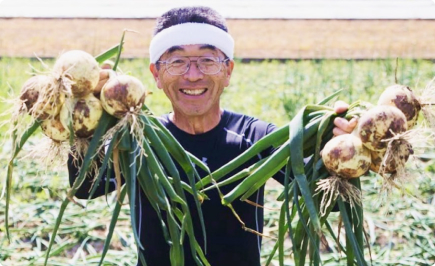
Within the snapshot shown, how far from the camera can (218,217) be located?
95.0 inches

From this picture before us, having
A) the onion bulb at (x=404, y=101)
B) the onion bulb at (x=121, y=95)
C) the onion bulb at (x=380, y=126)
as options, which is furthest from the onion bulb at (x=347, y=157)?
the onion bulb at (x=121, y=95)

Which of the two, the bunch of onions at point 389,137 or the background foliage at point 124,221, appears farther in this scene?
the background foliage at point 124,221

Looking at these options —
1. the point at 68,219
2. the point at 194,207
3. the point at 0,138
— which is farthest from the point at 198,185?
the point at 0,138

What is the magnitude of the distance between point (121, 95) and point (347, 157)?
0.57 metres

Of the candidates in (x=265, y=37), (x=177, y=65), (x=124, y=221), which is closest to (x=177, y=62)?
(x=177, y=65)

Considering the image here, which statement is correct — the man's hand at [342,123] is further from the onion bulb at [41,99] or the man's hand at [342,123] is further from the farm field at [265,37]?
the farm field at [265,37]

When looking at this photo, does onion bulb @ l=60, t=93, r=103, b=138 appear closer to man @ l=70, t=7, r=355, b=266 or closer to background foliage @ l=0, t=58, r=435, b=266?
man @ l=70, t=7, r=355, b=266

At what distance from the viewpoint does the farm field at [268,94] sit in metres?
3.58

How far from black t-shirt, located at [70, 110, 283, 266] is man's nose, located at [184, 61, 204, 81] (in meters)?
0.21

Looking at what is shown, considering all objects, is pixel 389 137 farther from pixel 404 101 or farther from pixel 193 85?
pixel 193 85

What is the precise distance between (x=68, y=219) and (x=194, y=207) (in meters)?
1.64

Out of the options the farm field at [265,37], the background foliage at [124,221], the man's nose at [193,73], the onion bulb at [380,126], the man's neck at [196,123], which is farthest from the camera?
the farm field at [265,37]

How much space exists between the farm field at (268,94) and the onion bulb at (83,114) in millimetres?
133

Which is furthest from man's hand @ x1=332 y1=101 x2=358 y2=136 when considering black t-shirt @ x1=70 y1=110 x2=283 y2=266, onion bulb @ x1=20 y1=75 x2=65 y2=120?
onion bulb @ x1=20 y1=75 x2=65 y2=120
